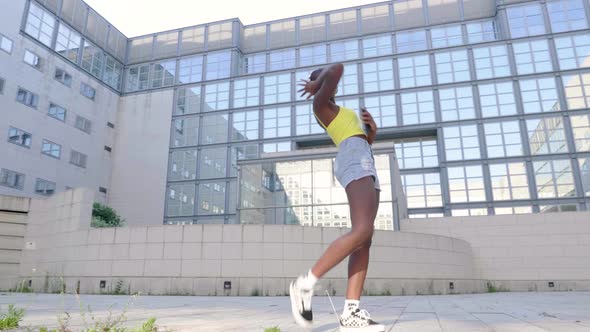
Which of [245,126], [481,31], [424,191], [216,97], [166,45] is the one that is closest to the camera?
[424,191]

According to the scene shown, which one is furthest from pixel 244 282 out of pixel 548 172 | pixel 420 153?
pixel 548 172

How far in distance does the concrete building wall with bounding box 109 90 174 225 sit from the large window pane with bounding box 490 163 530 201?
26423mm

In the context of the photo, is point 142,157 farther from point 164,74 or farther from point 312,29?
point 312,29

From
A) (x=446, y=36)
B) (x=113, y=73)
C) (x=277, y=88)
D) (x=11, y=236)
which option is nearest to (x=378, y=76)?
(x=446, y=36)

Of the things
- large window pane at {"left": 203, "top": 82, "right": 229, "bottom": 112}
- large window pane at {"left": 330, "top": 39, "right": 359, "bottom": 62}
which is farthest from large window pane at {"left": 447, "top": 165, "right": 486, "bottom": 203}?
large window pane at {"left": 203, "top": 82, "right": 229, "bottom": 112}

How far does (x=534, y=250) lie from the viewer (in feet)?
57.6

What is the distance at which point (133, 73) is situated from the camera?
39.0 meters

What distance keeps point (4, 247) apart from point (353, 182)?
47.5ft

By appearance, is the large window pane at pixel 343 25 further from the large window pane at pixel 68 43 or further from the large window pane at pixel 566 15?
the large window pane at pixel 68 43

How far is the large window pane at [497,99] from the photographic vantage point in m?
30.3

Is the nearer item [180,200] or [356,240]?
[356,240]

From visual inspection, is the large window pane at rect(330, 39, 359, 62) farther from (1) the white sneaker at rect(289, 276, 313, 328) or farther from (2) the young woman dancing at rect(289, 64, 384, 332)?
(1) the white sneaker at rect(289, 276, 313, 328)

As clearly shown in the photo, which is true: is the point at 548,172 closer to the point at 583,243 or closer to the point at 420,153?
the point at 420,153

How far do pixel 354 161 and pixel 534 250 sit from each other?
18125 millimetres
